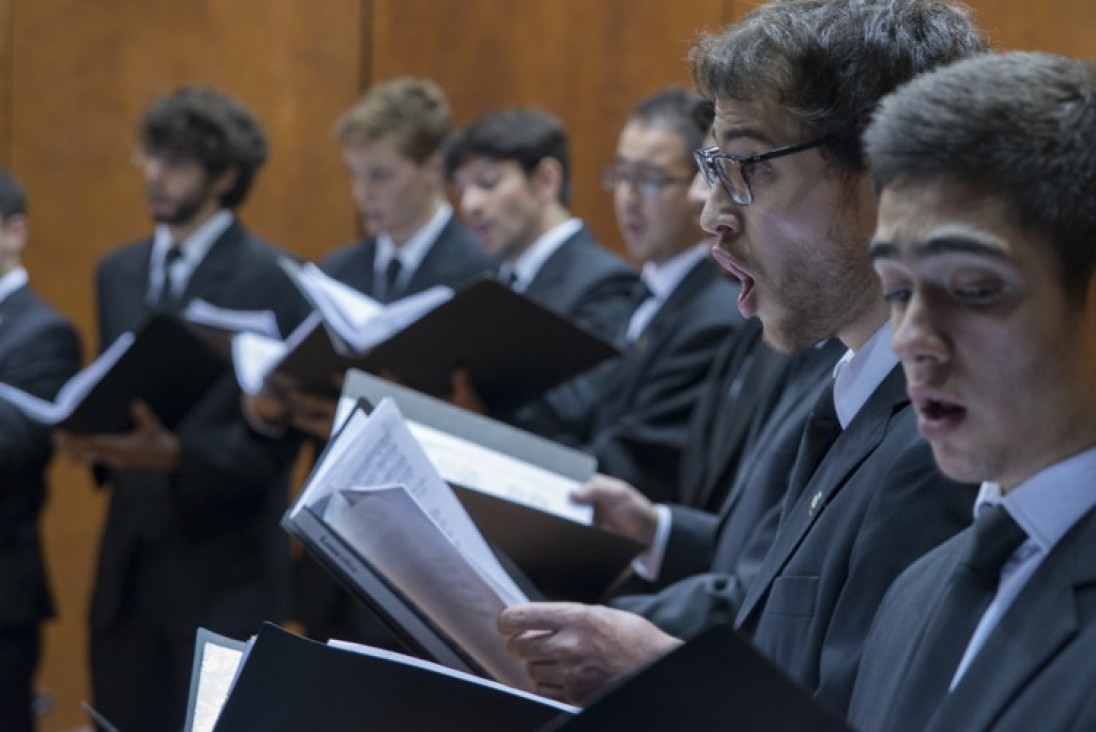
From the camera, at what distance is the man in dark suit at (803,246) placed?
5.57ft

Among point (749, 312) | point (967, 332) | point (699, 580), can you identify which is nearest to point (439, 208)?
point (699, 580)

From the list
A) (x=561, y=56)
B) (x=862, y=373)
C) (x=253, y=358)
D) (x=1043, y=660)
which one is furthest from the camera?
(x=561, y=56)

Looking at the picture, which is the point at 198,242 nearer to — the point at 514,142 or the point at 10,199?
the point at 10,199

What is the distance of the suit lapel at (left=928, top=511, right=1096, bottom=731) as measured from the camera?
1182 mm

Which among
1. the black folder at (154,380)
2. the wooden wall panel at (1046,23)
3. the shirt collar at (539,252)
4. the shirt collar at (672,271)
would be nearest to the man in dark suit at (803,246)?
the shirt collar at (672,271)

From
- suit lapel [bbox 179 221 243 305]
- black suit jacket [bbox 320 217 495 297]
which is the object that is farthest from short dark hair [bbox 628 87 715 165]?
suit lapel [bbox 179 221 243 305]

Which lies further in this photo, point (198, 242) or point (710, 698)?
point (198, 242)

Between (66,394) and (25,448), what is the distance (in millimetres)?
214

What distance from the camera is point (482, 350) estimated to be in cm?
345

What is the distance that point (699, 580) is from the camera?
2.31m

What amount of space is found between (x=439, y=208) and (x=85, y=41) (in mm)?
1610

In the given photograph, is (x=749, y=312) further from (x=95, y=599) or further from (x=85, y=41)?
(x=85, y=41)

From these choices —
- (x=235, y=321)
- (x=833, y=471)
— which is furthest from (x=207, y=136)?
(x=833, y=471)

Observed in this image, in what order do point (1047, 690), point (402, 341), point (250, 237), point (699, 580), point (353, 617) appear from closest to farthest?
1. point (1047, 690)
2. point (699, 580)
3. point (402, 341)
4. point (353, 617)
5. point (250, 237)
